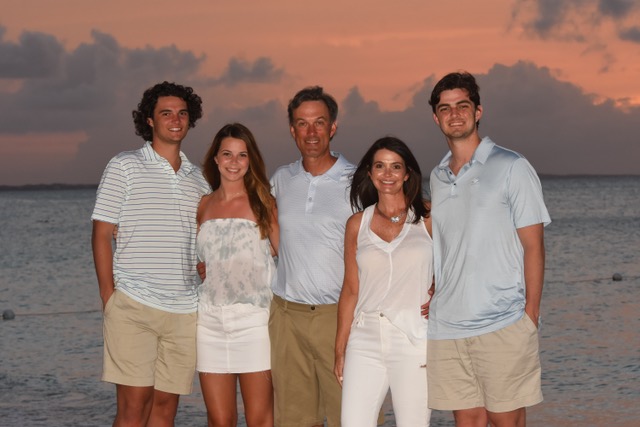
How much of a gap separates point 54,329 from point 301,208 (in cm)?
1070

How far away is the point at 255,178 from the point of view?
5.57 m

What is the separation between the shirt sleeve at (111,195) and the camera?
5.50 metres

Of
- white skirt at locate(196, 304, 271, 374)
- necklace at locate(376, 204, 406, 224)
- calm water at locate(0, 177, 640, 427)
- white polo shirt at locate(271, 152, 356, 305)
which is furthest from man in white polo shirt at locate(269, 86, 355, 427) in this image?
calm water at locate(0, 177, 640, 427)

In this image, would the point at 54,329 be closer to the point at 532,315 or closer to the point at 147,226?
the point at 147,226

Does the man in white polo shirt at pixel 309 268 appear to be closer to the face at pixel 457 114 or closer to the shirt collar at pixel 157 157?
the shirt collar at pixel 157 157

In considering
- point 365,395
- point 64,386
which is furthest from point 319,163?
point 64,386

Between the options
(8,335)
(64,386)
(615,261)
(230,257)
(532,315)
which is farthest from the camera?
(615,261)

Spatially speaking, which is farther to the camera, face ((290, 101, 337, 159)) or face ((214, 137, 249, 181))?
face ((290, 101, 337, 159))

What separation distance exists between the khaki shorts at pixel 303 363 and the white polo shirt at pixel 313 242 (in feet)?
0.29

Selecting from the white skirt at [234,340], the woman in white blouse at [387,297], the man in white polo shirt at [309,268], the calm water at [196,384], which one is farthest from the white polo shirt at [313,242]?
the calm water at [196,384]

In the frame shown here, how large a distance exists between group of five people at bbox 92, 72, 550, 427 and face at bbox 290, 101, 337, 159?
0.04 ft

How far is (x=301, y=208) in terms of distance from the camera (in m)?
5.53

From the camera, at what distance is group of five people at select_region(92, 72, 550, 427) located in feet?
15.6

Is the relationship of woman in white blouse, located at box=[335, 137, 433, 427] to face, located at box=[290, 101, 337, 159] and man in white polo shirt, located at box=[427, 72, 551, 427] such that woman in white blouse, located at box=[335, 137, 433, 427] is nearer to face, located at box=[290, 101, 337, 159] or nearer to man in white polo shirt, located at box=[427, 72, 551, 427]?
man in white polo shirt, located at box=[427, 72, 551, 427]
